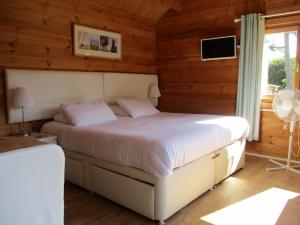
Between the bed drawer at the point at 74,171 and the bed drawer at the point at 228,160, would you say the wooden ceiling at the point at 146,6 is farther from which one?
the bed drawer at the point at 228,160

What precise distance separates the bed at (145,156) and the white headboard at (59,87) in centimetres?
1

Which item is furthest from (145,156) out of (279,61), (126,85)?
(279,61)

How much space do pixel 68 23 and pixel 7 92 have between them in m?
1.25

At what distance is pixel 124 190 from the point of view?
7.54 feet

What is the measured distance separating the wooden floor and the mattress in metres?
0.46

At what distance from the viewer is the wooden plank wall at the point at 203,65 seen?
385 cm

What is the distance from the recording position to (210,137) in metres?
2.54

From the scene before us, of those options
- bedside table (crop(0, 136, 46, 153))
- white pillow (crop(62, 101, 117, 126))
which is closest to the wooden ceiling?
white pillow (crop(62, 101, 117, 126))

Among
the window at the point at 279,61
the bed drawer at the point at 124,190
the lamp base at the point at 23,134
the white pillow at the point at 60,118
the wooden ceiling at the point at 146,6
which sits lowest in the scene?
the bed drawer at the point at 124,190

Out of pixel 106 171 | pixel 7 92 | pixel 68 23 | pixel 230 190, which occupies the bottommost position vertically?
pixel 230 190

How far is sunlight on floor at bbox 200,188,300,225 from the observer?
217 centimetres

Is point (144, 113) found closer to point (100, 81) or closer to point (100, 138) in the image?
point (100, 81)

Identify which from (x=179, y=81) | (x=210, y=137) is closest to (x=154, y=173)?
(x=210, y=137)

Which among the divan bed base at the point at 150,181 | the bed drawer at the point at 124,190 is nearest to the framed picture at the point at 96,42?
the divan bed base at the point at 150,181
